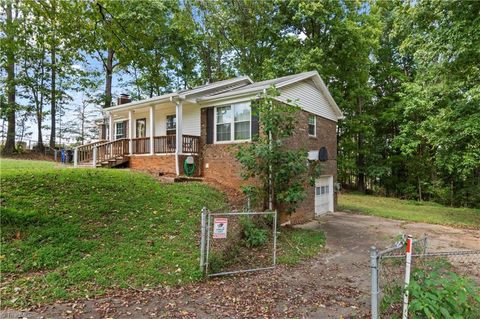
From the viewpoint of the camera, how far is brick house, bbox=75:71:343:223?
11047mm

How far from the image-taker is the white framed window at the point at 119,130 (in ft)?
55.7

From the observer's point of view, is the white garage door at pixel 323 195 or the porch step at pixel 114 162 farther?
the porch step at pixel 114 162

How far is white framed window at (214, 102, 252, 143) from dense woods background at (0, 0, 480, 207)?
297 cm

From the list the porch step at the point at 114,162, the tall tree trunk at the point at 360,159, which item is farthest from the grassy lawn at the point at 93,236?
the tall tree trunk at the point at 360,159

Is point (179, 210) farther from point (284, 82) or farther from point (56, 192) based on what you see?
point (284, 82)

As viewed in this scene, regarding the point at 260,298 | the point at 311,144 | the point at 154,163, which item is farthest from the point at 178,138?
the point at 260,298

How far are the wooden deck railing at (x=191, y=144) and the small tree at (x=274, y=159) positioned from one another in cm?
399

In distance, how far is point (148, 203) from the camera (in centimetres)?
822

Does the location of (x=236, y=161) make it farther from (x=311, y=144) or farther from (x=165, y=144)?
(x=165, y=144)

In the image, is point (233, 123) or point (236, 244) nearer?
point (236, 244)

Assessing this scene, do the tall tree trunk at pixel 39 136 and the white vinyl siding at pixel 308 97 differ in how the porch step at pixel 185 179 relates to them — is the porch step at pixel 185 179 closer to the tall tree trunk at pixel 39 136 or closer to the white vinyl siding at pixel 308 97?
the white vinyl siding at pixel 308 97

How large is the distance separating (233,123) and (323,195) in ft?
17.8

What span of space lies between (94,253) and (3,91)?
22875 millimetres

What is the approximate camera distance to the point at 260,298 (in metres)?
4.69
